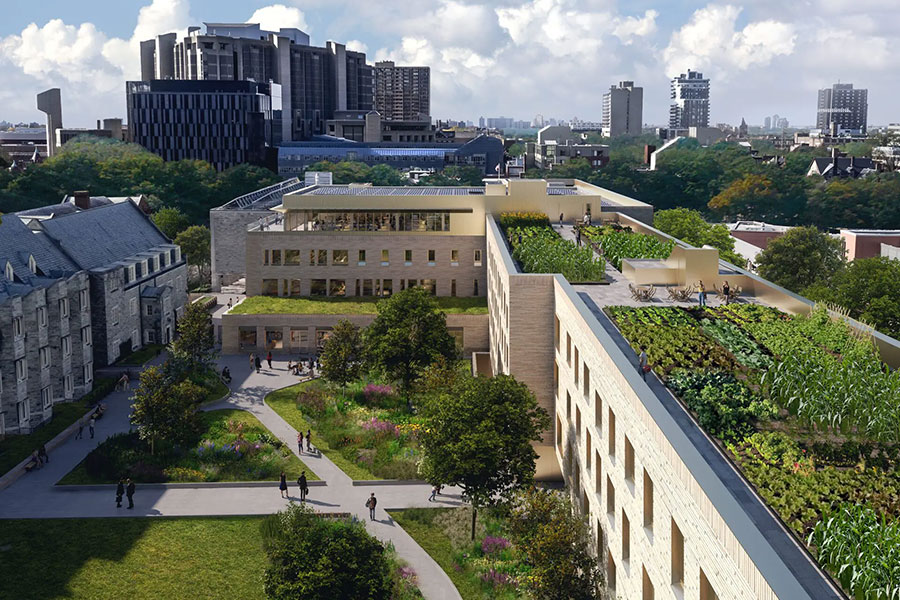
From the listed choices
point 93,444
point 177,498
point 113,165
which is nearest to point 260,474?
point 177,498

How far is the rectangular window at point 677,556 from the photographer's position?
21.3m

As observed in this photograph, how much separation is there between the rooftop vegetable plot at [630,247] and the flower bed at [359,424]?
1541 centimetres

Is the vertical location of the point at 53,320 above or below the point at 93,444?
above

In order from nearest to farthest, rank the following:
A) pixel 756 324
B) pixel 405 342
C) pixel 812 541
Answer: pixel 812 541 < pixel 756 324 < pixel 405 342

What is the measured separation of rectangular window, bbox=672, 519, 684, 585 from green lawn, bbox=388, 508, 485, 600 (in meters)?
14.3

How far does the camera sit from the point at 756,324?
3569cm

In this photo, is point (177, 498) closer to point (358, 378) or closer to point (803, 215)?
point (358, 378)

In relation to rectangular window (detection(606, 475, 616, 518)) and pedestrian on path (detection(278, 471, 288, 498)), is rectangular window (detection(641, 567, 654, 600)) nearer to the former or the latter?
rectangular window (detection(606, 475, 616, 518))

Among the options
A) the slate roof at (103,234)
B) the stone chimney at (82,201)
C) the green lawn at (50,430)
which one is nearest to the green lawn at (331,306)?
the slate roof at (103,234)

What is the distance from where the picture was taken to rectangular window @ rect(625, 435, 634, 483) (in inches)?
1038

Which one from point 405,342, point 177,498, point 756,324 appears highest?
point 756,324

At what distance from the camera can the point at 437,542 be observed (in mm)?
39312

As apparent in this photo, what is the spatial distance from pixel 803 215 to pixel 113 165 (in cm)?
11574

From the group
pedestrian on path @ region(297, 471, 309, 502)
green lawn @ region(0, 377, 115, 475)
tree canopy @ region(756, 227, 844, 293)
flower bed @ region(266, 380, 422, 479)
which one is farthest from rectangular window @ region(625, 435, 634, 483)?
tree canopy @ region(756, 227, 844, 293)
